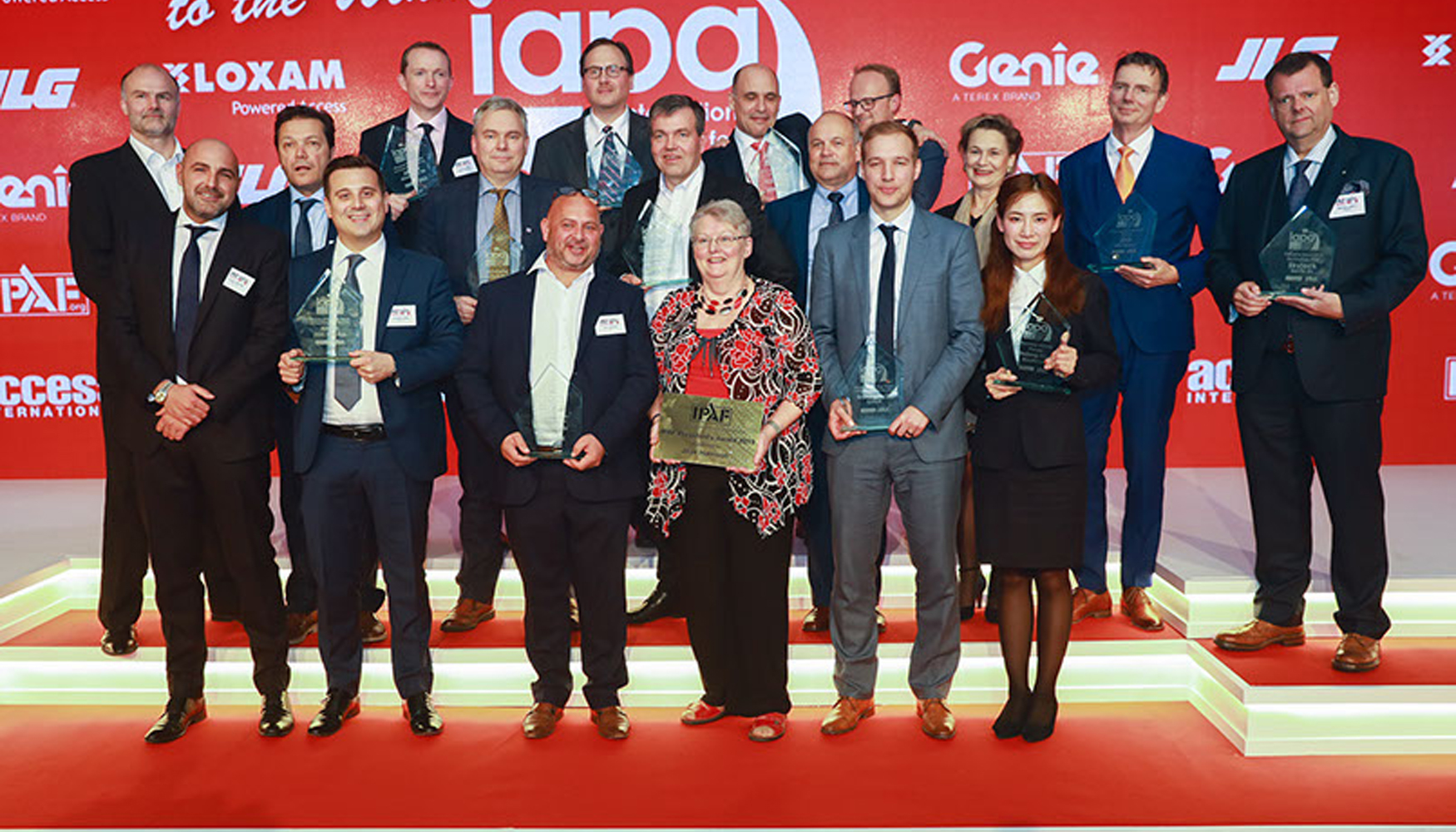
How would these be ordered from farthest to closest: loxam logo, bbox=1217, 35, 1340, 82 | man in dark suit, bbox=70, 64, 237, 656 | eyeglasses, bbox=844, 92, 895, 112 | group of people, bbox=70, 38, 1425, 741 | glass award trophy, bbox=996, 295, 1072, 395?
loxam logo, bbox=1217, 35, 1340, 82, eyeglasses, bbox=844, 92, 895, 112, man in dark suit, bbox=70, 64, 237, 656, group of people, bbox=70, 38, 1425, 741, glass award trophy, bbox=996, 295, 1072, 395

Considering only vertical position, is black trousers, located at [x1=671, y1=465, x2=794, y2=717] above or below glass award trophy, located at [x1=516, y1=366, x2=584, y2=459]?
below

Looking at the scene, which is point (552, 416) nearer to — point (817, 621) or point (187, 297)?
point (187, 297)

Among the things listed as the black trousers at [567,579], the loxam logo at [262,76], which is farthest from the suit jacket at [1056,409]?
the loxam logo at [262,76]

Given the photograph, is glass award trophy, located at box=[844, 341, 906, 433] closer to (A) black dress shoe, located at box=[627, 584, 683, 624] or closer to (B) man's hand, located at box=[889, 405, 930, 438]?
(B) man's hand, located at box=[889, 405, 930, 438]

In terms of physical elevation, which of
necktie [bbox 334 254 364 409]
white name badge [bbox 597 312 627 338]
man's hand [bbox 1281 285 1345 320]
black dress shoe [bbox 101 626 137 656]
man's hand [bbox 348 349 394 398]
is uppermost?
man's hand [bbox 1281 285 1345 320]

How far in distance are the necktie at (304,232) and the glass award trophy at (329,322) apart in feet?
1.66

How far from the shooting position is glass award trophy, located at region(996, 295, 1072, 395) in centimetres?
311

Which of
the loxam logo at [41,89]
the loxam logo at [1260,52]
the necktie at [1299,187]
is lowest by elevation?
the necktie at [1299,187]

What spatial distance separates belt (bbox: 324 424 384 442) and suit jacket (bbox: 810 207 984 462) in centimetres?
134

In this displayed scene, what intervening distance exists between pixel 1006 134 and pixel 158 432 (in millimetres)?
2732

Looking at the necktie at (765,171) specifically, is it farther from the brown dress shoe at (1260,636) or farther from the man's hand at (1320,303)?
the brown dress shoe at (1260,636)

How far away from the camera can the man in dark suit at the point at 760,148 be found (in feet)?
13.1

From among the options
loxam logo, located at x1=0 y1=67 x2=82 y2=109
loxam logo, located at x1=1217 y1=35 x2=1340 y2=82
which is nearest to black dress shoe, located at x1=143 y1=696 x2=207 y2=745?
loxam logo, located at x1=0 y1=67 x2=82 y2=109

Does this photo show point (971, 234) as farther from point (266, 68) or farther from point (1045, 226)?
point (266, 68)
